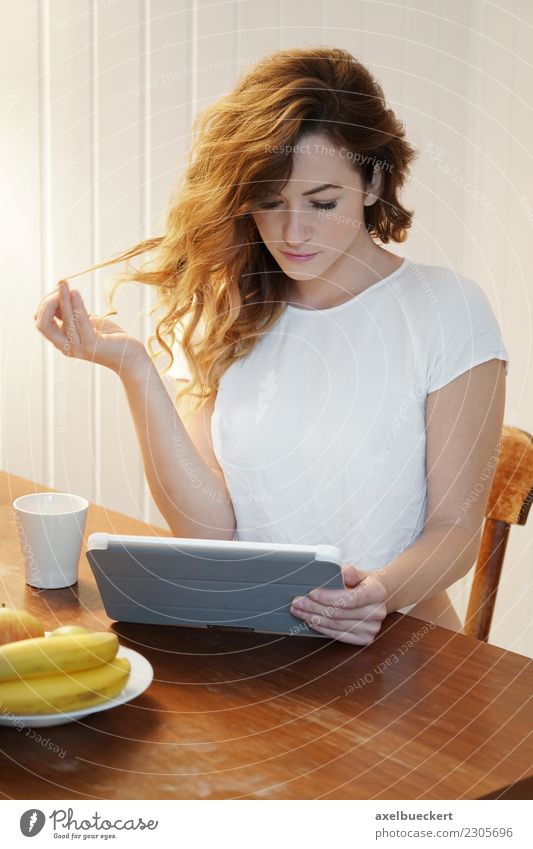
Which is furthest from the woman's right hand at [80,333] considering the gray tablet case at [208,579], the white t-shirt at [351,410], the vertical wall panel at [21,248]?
the vertical wall panel at [21,248]

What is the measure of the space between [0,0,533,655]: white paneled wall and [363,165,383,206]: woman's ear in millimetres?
919

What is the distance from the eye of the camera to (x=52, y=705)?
810 millimetres

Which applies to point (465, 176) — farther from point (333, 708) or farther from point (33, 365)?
point (333, 708)

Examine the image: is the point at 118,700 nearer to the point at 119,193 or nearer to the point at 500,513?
the point at 500,513

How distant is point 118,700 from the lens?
2.75 feet

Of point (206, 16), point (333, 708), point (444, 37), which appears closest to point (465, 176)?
point (444, 37)

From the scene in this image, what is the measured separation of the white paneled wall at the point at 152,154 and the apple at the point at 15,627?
1.40 metres

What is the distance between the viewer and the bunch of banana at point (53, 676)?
2.66ft

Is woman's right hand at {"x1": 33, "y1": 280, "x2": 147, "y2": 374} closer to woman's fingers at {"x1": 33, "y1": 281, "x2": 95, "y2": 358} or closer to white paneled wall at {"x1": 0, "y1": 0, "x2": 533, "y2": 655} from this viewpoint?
woman's fingers at {"x1": 33, "y1": 281, "x2": 95, "y2": 358}

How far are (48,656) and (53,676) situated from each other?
0.07 feet

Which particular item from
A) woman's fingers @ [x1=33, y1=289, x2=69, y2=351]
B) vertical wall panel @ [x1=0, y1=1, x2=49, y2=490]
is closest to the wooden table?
woman's fingers @ [x1=33, y1=289, x2=69, y2=351]

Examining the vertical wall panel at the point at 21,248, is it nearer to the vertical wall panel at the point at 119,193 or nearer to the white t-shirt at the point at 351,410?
the vertical wall panel at the point at 119,193

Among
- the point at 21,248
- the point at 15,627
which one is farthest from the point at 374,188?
the point at 21,248
